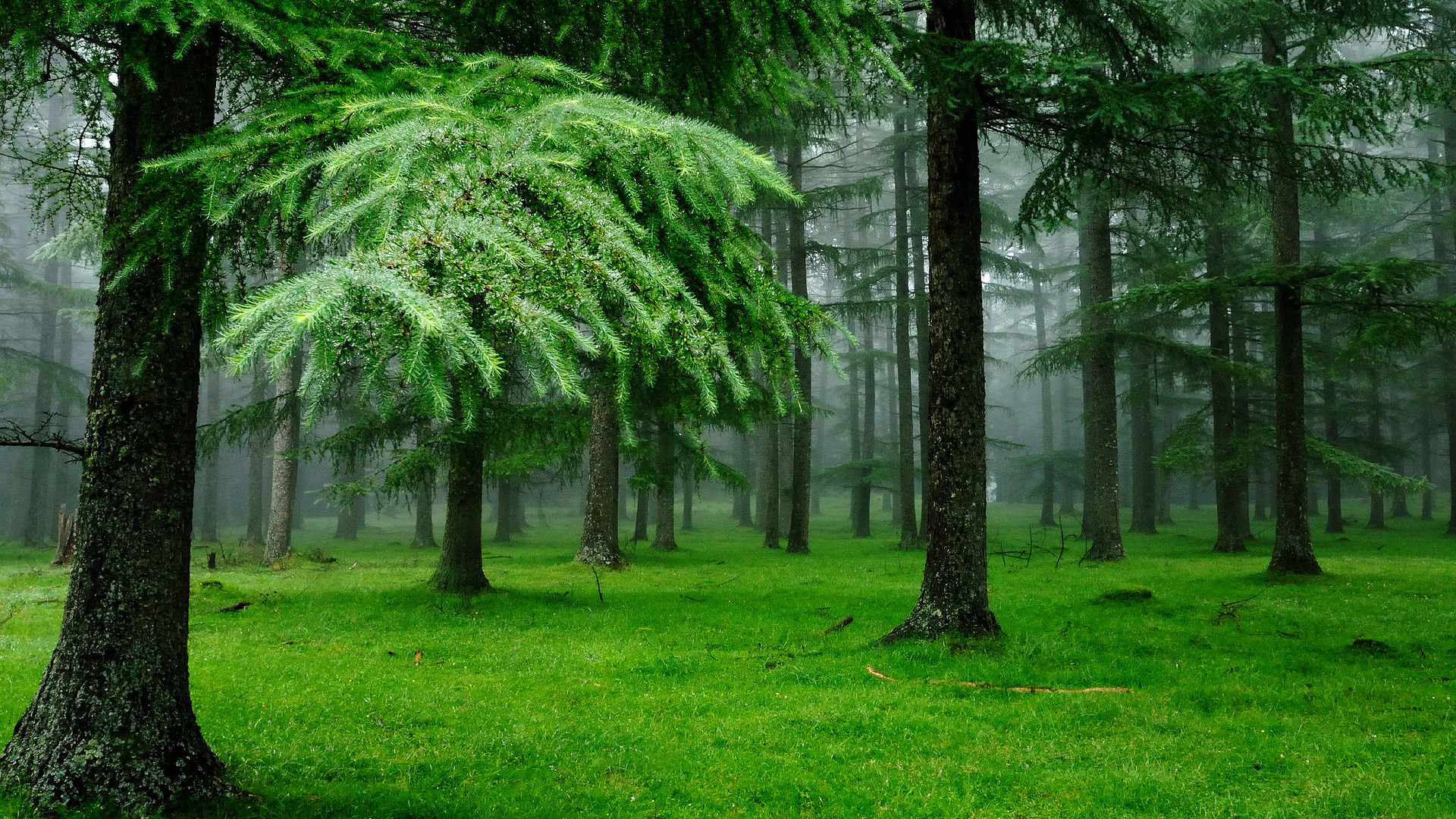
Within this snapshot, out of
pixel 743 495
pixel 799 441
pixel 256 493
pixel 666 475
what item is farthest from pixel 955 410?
pixel 743 495

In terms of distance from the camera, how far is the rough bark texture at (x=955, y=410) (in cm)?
855

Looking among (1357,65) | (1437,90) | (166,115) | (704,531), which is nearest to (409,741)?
(166,115)

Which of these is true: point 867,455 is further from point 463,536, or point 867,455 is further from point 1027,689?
point 1027,689

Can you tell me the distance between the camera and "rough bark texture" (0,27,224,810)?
14.0ft

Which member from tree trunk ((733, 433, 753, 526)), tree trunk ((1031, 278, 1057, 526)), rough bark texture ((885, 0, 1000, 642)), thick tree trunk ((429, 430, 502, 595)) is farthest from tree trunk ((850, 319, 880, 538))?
rough bark texture ((885, 0, 1000, 642))

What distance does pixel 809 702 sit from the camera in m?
6.85

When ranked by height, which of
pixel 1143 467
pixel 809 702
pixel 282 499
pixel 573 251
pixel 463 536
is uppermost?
pixel 573 251

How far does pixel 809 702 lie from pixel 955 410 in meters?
3.36

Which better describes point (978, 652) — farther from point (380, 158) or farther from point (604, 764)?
point (380, 158)

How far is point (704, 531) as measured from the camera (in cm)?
3200

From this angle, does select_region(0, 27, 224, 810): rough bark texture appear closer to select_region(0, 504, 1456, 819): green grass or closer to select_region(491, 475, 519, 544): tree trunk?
select_region(0, 504, 1456, 819): green grass

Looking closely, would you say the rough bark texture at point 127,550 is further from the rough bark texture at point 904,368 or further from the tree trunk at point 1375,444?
the tree trunk at point 1375,444

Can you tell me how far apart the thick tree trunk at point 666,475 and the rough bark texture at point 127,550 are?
10686 millimetres

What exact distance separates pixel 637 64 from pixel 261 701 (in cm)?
579
